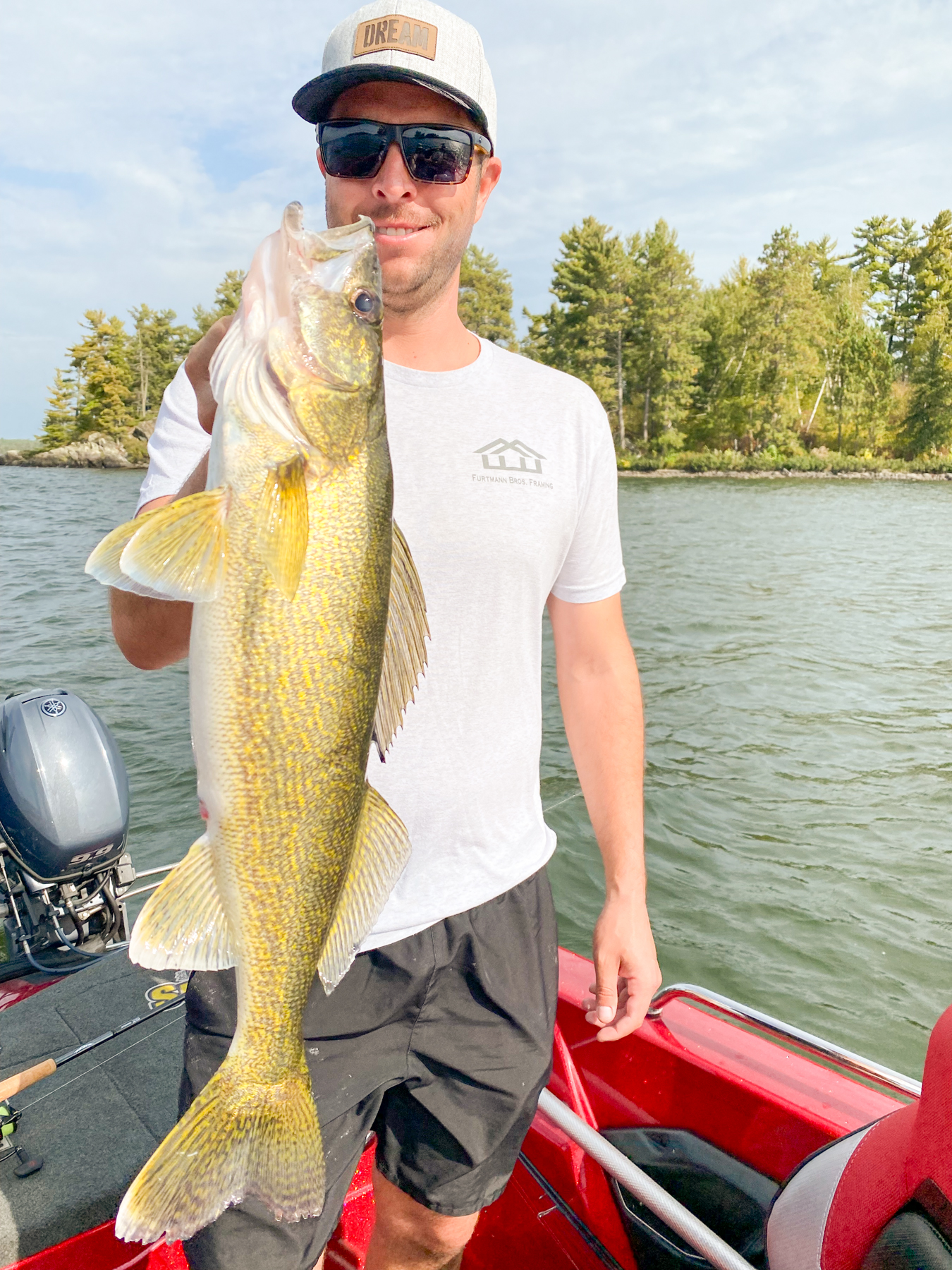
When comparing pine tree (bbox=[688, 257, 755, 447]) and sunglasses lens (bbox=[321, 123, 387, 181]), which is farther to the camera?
pine tree (bbox=[688, 257, 755, 447])

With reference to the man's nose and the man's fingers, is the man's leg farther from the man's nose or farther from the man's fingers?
the man's nose

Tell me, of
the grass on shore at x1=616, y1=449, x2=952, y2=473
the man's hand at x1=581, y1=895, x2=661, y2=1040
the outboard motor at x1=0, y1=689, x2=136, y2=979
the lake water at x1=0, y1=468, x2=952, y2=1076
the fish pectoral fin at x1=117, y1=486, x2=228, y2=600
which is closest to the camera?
the fish pectoral fin at x1=117, y1=486, x2=228, y2=600

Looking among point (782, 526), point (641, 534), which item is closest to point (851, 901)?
point (641, 534)

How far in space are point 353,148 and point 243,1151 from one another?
6.08 feet

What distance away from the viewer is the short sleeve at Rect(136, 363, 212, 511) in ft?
5.33

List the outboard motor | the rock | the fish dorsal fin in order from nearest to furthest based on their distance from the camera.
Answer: the fish dorsal fin < the outboard motor < the rock

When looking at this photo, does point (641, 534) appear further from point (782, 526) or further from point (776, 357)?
point (776, 357)

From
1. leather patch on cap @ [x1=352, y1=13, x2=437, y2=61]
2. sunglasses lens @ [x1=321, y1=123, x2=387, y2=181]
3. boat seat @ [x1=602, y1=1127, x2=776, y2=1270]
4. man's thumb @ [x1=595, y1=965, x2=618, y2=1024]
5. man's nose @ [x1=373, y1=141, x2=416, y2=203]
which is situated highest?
leather patch on cap @ [x1=352, y1=13, x2=437, y2=61]

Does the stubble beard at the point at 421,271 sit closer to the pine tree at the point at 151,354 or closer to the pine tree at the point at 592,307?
the pine tree at the point at 592,307

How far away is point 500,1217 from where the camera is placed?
9.07 feet

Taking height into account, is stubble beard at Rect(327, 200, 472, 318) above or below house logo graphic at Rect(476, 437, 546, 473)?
above

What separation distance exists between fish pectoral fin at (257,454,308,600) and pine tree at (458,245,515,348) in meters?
62.2

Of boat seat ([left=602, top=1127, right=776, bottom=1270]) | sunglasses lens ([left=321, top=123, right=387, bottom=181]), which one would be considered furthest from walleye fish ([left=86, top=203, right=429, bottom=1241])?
boat seat ([left=602, top=1127, right=776, bottom=1270])

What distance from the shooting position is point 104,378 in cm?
6588
